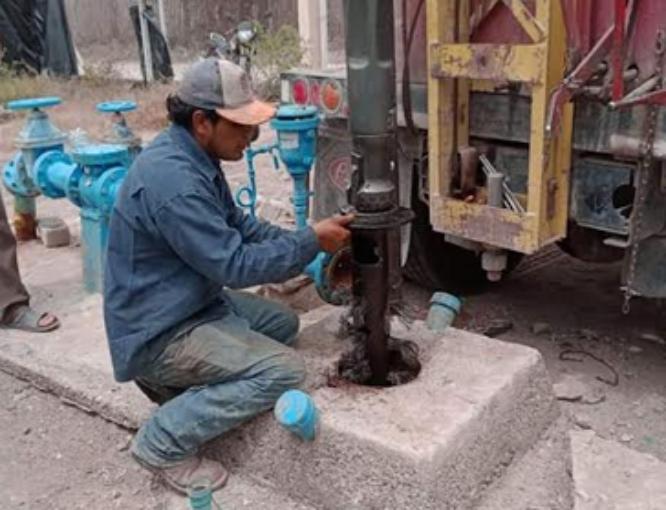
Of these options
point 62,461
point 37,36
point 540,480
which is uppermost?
point 37,36

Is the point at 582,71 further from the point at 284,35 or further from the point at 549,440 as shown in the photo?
the point at 284,35

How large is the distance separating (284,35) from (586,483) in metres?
8.19

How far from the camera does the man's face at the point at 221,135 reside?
2689 mm

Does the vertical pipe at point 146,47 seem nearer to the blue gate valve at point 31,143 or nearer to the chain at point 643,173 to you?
the blue gate valve at point 31,143

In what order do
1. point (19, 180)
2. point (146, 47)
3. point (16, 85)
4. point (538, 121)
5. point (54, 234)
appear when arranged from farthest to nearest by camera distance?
point (146, 47)
point (16, 85)
point (54, 234)
point (19, 180)
point (538, 121)

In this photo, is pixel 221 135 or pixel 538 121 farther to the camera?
pixel 538 121

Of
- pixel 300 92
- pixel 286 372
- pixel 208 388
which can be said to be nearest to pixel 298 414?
pixel 286 372

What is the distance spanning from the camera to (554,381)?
3658 millimetres

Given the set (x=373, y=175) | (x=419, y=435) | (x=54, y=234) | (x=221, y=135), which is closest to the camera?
(x=419, y=435)

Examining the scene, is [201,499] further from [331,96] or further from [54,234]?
[54,234]

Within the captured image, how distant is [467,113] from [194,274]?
130cm

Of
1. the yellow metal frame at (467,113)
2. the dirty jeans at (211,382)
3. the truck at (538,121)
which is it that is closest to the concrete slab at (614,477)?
the truck at (538,121)

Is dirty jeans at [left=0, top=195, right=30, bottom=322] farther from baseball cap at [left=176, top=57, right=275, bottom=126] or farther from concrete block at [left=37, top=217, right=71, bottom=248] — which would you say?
baseball cap at [left=176, top=57, right=275, bottom=126]

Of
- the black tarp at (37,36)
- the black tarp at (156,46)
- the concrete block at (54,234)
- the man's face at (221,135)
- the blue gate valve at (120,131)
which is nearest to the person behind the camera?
the man's face at (221,135)
